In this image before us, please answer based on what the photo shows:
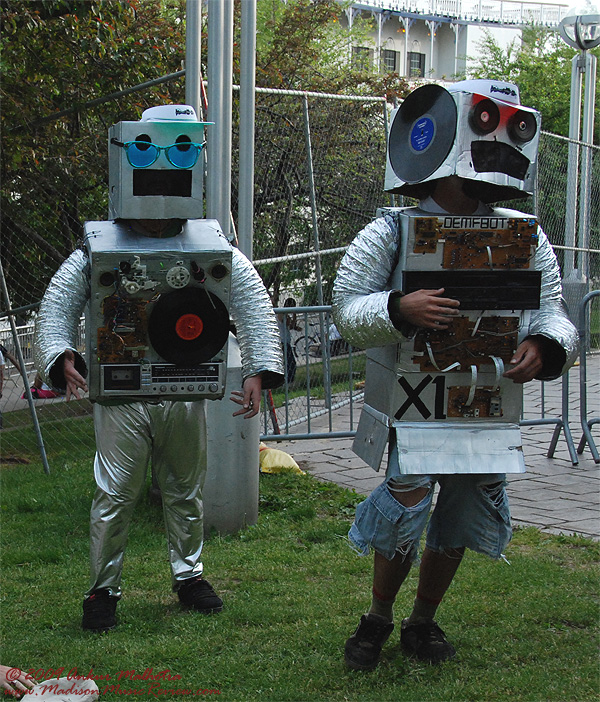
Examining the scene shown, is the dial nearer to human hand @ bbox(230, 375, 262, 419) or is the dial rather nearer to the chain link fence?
human hand @ bbox(230, 375, 262, 419)

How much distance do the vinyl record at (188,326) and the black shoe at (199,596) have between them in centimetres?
104

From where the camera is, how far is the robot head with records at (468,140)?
325cm

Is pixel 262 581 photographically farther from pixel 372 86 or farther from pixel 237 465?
pixel 372 86

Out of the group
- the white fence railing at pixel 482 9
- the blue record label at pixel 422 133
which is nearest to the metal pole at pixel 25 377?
the blue record label at pixel 422 133

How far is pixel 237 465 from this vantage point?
506 cm

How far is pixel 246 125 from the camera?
16.6 feet

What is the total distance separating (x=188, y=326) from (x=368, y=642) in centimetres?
138

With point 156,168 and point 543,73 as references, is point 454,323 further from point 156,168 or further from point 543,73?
point 543,73

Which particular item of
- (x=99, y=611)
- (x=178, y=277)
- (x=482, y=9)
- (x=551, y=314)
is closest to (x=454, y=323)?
(x=551, y=314)

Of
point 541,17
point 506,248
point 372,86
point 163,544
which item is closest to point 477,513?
point 506,248

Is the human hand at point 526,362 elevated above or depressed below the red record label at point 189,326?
below

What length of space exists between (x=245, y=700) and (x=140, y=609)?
996mm

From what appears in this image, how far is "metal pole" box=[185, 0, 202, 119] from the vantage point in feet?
15.6

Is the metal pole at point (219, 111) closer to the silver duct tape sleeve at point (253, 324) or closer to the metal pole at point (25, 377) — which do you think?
the silver duct tape sleeve at point (253, 324)
